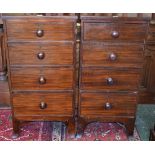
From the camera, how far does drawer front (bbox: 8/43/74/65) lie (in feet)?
4.79

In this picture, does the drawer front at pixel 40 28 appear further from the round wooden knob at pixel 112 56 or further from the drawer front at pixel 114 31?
the round wooden knob at pixel 112 56

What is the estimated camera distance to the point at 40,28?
1.41 meters

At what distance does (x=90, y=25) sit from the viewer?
142cm

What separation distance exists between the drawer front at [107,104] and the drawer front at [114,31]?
396mm

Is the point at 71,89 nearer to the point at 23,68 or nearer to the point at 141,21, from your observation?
the point at 23,68

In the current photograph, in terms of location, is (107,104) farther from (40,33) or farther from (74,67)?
(40,33)

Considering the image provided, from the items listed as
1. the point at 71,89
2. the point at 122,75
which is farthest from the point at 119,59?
the point at 71,89

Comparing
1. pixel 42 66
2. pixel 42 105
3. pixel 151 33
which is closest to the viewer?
pixel 42 66

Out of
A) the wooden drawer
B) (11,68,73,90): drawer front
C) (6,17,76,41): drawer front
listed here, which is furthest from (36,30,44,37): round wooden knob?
the wooden drawer

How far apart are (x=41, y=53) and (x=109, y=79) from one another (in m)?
0.47

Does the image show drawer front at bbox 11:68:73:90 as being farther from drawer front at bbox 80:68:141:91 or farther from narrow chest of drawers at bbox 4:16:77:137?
drawer front at bbox 80:68:141:91

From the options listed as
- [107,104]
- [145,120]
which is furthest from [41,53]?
[145,120]

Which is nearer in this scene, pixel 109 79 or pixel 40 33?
pixel 40 33

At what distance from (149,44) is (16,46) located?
110 centimetres
